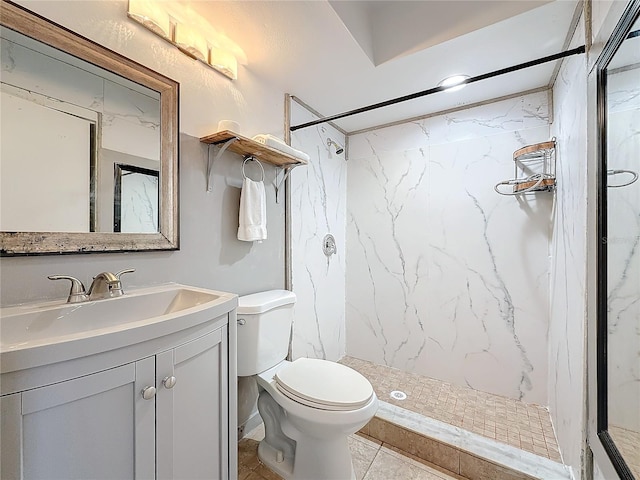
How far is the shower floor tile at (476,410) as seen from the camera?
4.95 ft

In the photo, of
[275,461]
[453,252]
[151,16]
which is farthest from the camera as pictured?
[453,252]

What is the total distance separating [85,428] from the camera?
604 mm

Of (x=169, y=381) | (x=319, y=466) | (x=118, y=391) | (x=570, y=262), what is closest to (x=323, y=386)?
(x=319, y=466)

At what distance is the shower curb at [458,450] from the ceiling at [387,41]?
2050 mm

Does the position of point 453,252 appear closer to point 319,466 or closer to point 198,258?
point 319,466

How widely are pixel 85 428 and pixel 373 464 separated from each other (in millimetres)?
1365

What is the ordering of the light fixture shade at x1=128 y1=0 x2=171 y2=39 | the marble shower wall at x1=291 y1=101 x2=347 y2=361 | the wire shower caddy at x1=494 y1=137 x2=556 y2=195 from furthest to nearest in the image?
1. the marble shower wall at x1=291 y1=101 x2=347 y2=361
2. the wire shower caddy at x1=494 y1=137 x2=556 y2=195
3. the light fixture shade at x1=128 y1=0 x2=171 y2=39

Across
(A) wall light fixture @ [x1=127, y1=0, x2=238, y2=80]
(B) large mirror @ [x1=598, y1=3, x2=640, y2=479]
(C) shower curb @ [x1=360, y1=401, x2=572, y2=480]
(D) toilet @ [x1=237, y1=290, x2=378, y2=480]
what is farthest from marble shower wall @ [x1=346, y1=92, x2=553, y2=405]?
(A) wall light fixture @ [x1=127, y1=0, x2=238, y2=80]

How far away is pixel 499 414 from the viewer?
172 cm

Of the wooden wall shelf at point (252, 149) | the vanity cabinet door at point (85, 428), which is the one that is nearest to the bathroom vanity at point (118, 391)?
the vanity cabinet door at point (85, 428)

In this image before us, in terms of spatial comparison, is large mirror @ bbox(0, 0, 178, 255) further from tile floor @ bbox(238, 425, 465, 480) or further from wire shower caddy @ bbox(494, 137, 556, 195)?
wire shower caddy @ bbox(494, 137, 556, 195)

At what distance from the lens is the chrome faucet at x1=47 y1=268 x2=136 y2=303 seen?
89 cm

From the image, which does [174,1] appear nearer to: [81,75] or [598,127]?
[81,75]

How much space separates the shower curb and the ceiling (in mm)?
2050
